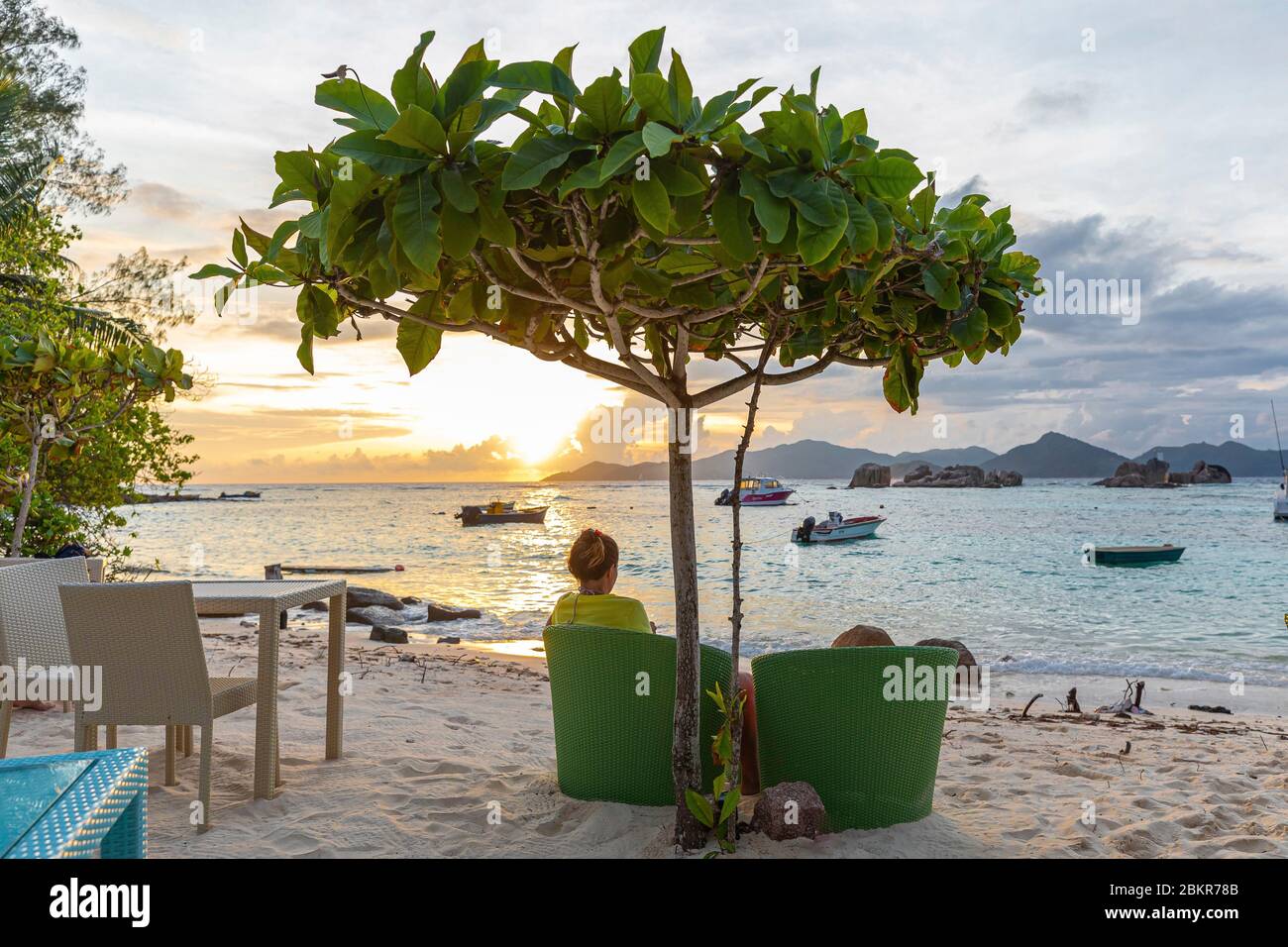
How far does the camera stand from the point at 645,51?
2.06 meters

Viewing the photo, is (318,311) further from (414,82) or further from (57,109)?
(57,109)

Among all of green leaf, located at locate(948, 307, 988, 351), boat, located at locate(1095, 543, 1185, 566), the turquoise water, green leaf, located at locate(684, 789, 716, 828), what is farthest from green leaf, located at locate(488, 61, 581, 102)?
boat, located at locate(1095, 543, 1185, 566)

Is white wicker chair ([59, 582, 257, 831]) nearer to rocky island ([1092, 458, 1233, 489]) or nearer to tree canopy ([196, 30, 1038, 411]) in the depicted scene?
tree canopy ([196, 30, 1038, 411])

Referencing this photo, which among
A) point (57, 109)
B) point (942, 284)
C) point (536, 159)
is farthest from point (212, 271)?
point (57, 109)

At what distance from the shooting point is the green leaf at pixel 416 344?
284 centimetres

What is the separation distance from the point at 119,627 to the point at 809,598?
17500 millimetres

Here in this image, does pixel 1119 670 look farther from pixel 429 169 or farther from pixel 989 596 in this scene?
pixel 429 169

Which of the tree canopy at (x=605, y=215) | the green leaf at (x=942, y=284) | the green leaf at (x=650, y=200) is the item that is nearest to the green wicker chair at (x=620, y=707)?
the tree canopy at (x=605, y=215)

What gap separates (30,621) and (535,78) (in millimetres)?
3499

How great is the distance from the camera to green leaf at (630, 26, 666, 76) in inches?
Result: 81.2

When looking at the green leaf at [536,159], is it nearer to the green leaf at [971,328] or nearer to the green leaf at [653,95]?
the green leaf at [653,95]

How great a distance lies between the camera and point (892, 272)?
284 centimetres
